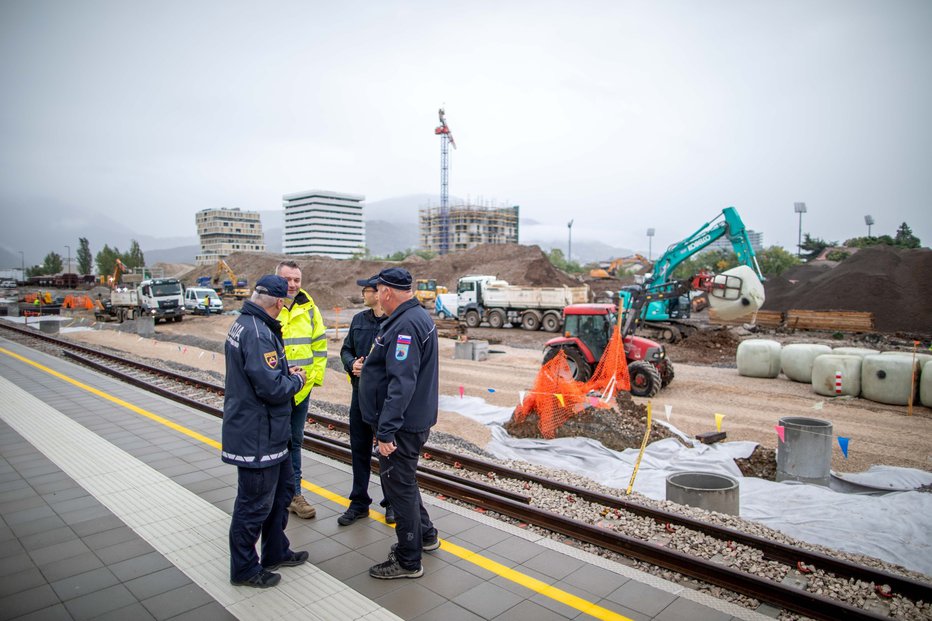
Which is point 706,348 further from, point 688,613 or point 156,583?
point 156,583

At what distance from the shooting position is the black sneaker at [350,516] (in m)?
4.97

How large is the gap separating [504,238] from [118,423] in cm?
14938

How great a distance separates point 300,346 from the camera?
5.09 meters

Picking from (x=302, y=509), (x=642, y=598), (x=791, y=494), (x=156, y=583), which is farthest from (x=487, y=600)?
(x=791, y=494)

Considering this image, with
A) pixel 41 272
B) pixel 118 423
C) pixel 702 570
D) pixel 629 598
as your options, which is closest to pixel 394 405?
pixel 629 598

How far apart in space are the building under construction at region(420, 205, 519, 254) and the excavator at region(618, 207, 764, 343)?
399ft

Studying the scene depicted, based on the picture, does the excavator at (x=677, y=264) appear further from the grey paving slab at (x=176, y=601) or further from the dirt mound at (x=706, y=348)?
the grey paving slab at (x=176, y=601)

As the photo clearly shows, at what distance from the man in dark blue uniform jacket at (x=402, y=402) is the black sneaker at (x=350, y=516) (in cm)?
90

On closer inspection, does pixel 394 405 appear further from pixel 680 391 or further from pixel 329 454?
pixel 680 391

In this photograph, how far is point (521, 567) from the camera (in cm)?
430

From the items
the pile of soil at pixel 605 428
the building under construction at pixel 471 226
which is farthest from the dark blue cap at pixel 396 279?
the building under construction at pixel 471 226

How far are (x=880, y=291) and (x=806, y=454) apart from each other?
28735mm

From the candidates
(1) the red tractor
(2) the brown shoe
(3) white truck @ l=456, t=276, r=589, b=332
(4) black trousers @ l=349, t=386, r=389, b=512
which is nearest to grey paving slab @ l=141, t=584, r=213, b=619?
(2) the brown shoe

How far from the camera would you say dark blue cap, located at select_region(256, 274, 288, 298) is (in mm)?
4016
